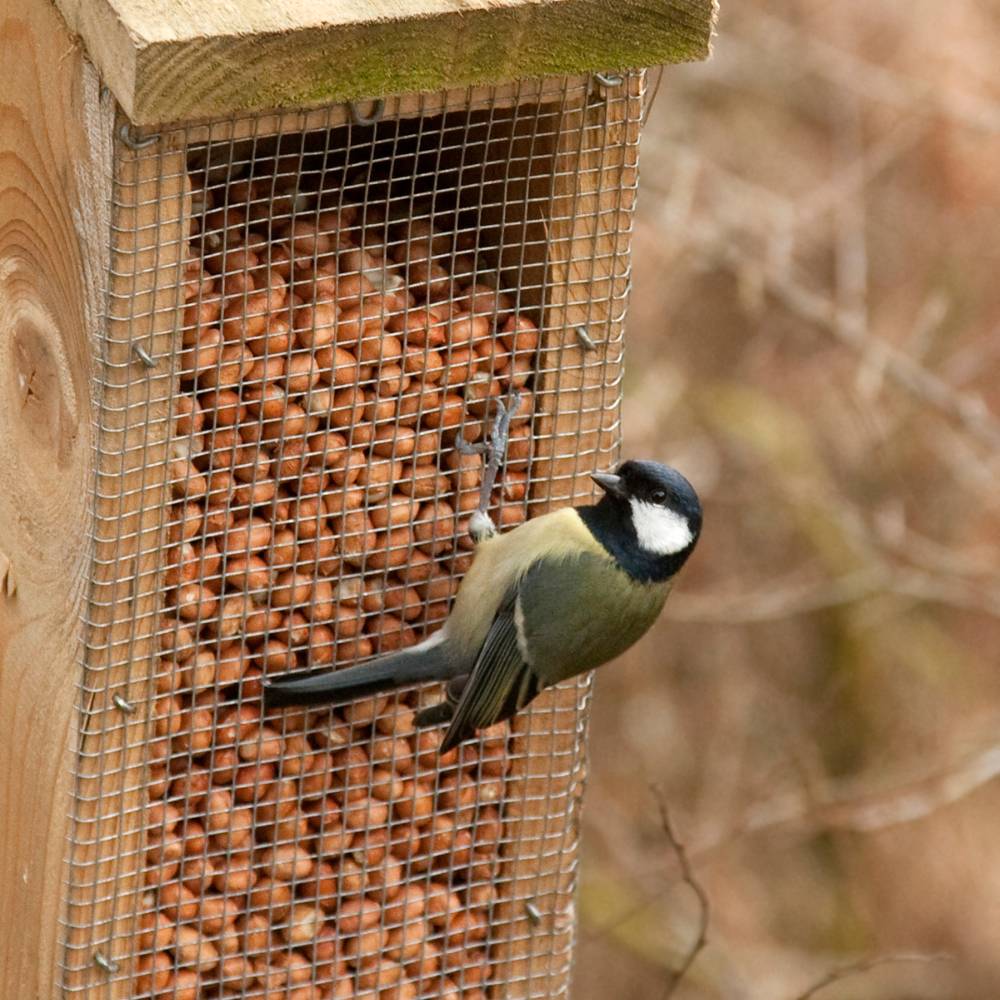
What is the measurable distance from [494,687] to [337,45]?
3.28ft

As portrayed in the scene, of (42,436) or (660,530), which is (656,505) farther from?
(42,436)

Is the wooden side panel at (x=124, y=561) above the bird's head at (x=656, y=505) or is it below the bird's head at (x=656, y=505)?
below

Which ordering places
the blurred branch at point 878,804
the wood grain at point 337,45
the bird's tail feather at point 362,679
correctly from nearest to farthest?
the wood grain at point 337,45, the bird's tail feather at point 362,679, the blurred branch at point 878,804

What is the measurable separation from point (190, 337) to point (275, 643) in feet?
1.62

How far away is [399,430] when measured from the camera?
2.95m

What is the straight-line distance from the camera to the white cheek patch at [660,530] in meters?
3.11

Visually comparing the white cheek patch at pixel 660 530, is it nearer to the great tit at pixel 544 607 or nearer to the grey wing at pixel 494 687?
the great tit at pixel 544 607

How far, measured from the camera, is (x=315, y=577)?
294cm

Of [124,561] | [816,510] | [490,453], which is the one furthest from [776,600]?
[124,561]

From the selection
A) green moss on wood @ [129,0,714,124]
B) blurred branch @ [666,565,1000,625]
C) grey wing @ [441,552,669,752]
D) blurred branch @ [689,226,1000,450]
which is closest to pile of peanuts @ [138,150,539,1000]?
grey wing @ [441,552,669,752]

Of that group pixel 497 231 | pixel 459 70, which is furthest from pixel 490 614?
pixel 459 70

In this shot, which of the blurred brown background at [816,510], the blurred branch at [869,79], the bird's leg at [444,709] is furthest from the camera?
the blurred branch at [869,79]

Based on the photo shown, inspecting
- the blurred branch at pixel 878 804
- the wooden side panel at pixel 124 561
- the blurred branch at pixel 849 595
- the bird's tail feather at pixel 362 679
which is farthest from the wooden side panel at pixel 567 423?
the blurred branch at pixel 849 595

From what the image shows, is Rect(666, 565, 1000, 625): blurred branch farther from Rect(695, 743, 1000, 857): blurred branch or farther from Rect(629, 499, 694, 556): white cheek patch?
Rect(629, 499, 694, 556): white cheek patch
